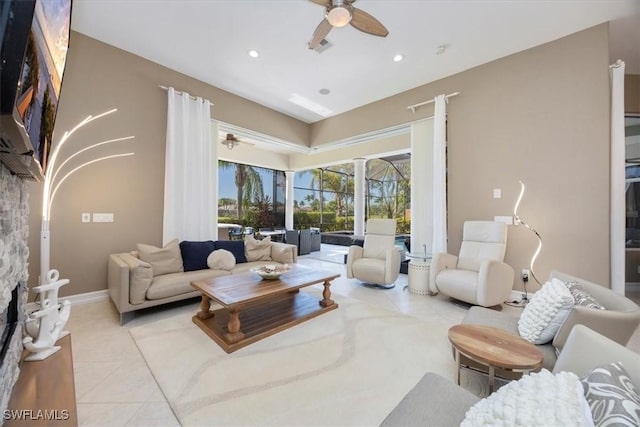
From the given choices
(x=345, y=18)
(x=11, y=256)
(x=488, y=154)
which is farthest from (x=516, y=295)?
(x=11, y=256)

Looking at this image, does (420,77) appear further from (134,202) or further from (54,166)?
(54,166)

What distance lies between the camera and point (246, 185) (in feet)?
26.7

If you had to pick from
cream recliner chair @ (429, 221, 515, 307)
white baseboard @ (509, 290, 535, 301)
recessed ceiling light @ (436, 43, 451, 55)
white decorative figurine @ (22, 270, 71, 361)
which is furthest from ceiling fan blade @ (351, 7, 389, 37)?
white baseboard @ (509, 290, 535, 301)

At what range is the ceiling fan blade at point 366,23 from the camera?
94.3 inches

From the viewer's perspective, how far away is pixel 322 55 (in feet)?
11.8

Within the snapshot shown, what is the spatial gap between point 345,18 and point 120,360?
11.4 ft

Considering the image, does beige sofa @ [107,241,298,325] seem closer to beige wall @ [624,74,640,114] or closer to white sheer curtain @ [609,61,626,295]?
white sheer curtain @ [609,61,626,295]

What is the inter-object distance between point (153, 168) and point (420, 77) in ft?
14.5

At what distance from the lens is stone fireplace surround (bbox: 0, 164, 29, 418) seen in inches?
49.8

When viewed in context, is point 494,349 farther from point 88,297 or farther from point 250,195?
point 250,195

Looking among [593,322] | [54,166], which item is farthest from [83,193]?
[593,322]

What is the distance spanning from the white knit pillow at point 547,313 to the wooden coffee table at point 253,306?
183cm

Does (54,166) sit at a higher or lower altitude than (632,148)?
lower

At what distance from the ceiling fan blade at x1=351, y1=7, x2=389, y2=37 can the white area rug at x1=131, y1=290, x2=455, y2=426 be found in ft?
9.90
